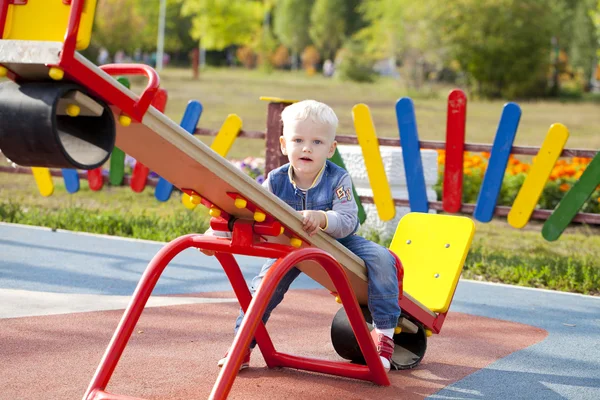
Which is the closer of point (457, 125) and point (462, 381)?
point (462, 381)

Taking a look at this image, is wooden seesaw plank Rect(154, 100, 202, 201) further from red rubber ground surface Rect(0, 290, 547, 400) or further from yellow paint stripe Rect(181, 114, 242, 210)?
red rubber ground surface Rect(0, 290, 547, 400)

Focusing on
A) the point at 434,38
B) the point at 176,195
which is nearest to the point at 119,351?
the point at 176,195

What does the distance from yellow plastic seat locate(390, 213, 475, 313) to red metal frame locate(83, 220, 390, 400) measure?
0.68 meters

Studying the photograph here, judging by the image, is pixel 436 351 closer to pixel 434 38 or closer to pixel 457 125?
pixel 457 125

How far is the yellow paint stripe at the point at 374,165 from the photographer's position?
8.30 meters

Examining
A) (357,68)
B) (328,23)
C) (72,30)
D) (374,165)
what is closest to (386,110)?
(357,68)

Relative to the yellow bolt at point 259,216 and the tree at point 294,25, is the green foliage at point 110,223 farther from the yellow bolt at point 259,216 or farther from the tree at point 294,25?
the tree at point 294,25

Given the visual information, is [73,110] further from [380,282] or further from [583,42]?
[583,42]

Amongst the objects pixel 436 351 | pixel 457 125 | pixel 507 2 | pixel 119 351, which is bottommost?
pixel 436 351

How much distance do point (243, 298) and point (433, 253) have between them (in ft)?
3.91

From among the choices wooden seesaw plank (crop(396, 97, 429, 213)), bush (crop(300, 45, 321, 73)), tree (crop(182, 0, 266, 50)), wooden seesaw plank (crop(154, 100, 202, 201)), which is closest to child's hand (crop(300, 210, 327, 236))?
wooden seesaw plank (crop(396, 97, 429, 213))

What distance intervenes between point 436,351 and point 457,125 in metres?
3.60

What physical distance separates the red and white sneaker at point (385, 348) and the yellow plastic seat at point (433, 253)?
1.54ft

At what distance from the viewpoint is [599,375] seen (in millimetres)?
4348
